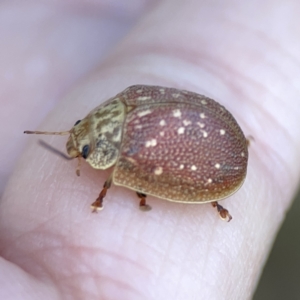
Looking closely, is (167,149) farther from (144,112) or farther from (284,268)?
(284,268)

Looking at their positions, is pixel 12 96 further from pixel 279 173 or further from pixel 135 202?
pixel 279 173

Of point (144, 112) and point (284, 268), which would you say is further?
point (284, 268)

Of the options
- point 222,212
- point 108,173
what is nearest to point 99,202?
point 108,173

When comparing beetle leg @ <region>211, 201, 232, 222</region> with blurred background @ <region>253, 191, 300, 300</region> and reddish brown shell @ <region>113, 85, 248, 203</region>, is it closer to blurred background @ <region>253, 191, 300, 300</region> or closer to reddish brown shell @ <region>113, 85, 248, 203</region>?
reddish brown shell @ <region>113, 85, 248, 203</region>

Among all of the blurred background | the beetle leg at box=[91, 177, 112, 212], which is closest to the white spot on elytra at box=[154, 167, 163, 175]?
the beetle leg at box=[91, 177, 112, 212]

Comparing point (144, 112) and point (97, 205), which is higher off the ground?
point (144, 112)

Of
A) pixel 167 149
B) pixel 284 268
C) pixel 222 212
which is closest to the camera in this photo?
pixel 167 149

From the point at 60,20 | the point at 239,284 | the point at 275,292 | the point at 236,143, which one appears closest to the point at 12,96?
the point at 60,20

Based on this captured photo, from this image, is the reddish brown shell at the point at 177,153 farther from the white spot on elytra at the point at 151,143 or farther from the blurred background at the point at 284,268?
the blurred background at the point at 284,268
